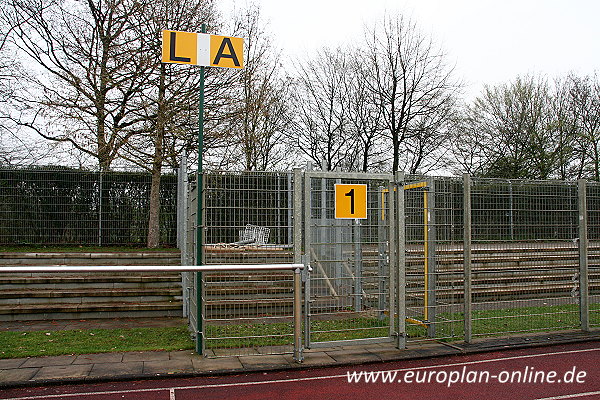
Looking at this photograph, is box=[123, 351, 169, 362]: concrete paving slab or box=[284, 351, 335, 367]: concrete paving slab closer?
box=[284, 351, 335, 367]: concrete paving slab

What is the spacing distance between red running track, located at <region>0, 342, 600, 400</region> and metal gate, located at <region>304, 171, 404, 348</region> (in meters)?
1.00

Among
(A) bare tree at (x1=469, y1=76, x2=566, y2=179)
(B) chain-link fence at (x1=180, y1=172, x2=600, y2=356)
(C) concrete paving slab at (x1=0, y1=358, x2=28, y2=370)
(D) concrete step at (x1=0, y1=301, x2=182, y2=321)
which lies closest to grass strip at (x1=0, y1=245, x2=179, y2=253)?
(D) concrete step at (x1=0, y1=301, x2=182, y2=321)

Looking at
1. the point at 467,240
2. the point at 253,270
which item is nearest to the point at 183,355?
the point at 253,270

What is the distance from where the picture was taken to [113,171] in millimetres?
15289

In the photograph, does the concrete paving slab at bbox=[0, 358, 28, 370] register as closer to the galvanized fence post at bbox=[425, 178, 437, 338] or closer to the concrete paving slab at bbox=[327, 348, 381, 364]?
the concrete paving slab at bbox=[327, 348, 381, 364]

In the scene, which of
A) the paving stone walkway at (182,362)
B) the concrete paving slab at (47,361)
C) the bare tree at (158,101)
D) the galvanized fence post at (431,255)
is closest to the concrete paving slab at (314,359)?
the paving stone walkway at (182,362)

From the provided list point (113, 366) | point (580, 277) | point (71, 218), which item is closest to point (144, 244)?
point (71, 218)

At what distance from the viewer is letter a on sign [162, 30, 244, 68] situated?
24.2 feet

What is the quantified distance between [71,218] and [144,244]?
6.80ft

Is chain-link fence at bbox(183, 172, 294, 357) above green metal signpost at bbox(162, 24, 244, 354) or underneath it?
underneath

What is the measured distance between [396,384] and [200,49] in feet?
16.7

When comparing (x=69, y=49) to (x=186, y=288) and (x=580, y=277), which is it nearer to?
(x=186, y=288)

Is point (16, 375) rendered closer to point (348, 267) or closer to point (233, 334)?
point (233, 334)

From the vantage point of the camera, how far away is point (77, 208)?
48.3ft
